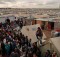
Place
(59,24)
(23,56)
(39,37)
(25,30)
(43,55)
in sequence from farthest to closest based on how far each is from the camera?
1. (59,24)
2. (25,30)
3. (39,37)
4. (43,55)
5. (23,56)

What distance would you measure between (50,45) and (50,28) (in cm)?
1030

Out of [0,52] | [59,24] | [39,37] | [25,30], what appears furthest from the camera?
[59,24]

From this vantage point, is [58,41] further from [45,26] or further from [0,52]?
[45,26]

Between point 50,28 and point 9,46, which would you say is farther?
point 50,28

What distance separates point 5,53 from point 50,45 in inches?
89.3

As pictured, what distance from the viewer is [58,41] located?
9758 mm

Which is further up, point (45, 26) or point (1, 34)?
point (1, 34)

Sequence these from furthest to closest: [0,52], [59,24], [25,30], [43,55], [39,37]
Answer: [59,24] → [25,30] → [39,37] → [0,52] → [43,55]

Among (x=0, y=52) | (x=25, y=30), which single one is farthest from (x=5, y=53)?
(x=25, y=30)

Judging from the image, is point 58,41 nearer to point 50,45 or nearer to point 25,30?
point 50,45

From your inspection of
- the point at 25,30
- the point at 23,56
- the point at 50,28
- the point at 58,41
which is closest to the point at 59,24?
Result: the point at 50,28

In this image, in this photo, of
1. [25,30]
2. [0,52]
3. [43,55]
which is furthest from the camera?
[25,30]

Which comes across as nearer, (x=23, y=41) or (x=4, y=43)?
(x=4, y=43)

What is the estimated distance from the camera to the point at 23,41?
410 inches
